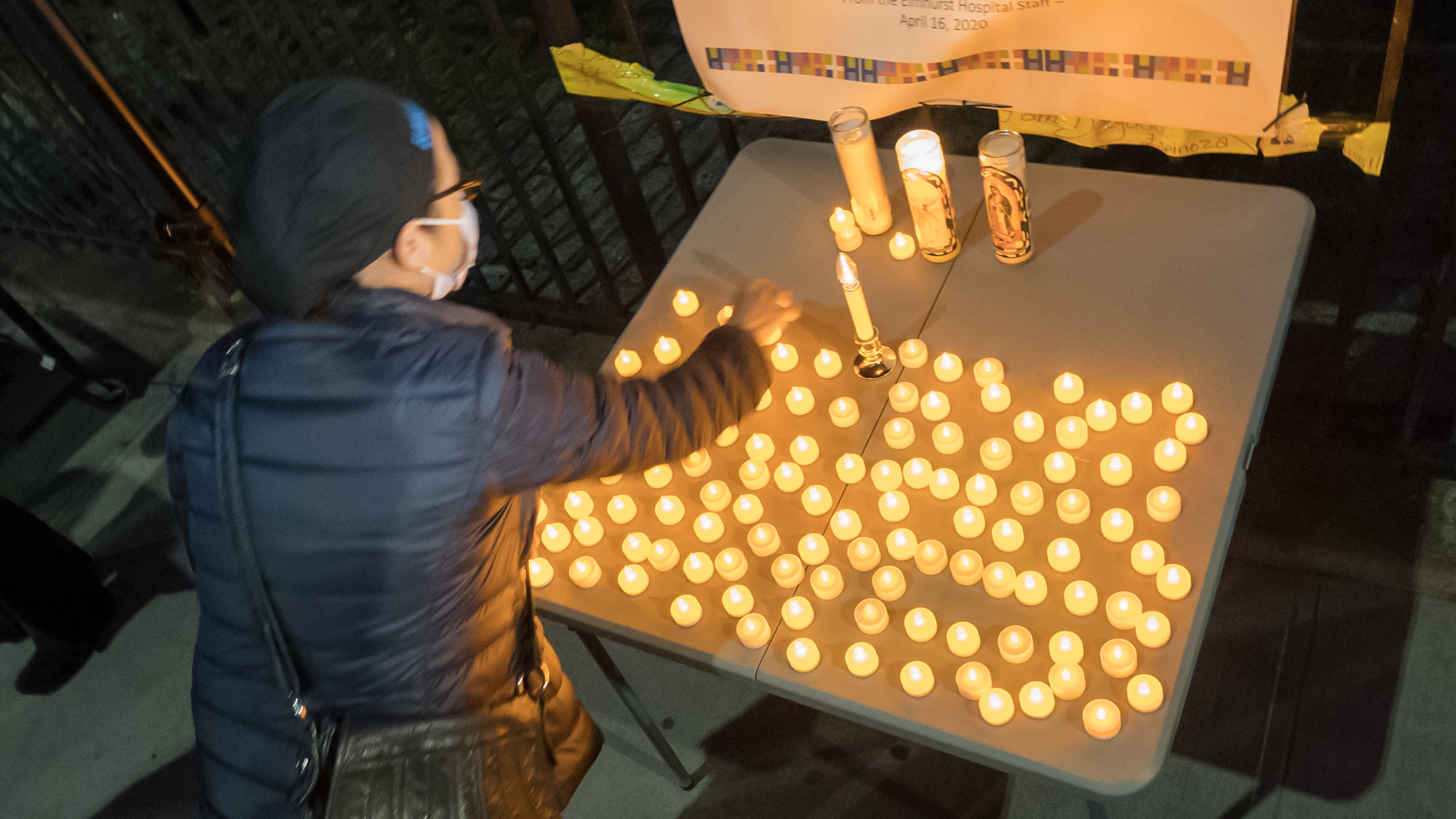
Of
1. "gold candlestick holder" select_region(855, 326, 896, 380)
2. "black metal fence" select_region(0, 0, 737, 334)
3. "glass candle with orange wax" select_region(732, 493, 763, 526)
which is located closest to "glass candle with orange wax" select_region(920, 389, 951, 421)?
"gold candlestick holder" select_region(855, 326, 896, 380)

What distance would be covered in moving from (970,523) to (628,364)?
0.72m

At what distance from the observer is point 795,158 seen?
2.18 meters

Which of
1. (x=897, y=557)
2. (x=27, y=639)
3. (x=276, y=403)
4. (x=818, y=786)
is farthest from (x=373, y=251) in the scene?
(x=27, y=639)

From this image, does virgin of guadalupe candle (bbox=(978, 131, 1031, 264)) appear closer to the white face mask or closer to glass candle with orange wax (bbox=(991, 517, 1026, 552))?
glass candle with orange wax (bbox=(991, 517, 1026, 552))

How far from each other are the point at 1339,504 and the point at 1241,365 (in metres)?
1.17

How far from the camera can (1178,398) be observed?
1595mm

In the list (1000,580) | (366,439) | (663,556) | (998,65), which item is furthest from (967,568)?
(998,65)

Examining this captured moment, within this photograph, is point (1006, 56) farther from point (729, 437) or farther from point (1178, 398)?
point (729, 437)

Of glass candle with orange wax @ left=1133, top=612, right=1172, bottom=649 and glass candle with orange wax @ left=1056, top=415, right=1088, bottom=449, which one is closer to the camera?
glass candle with orange wax @ left=1133, top=612, right=1172, bottom=649

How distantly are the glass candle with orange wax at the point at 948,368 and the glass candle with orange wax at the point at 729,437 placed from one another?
0.35 metres

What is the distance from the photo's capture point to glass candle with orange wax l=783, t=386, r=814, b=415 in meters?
1.80

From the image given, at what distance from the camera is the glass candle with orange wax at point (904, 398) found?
1743 mm

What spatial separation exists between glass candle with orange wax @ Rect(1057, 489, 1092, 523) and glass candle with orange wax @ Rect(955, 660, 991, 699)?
0.27 metres

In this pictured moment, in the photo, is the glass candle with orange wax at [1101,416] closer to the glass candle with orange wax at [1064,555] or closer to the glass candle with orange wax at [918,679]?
the glass candle with orange wax at [1064,555]
